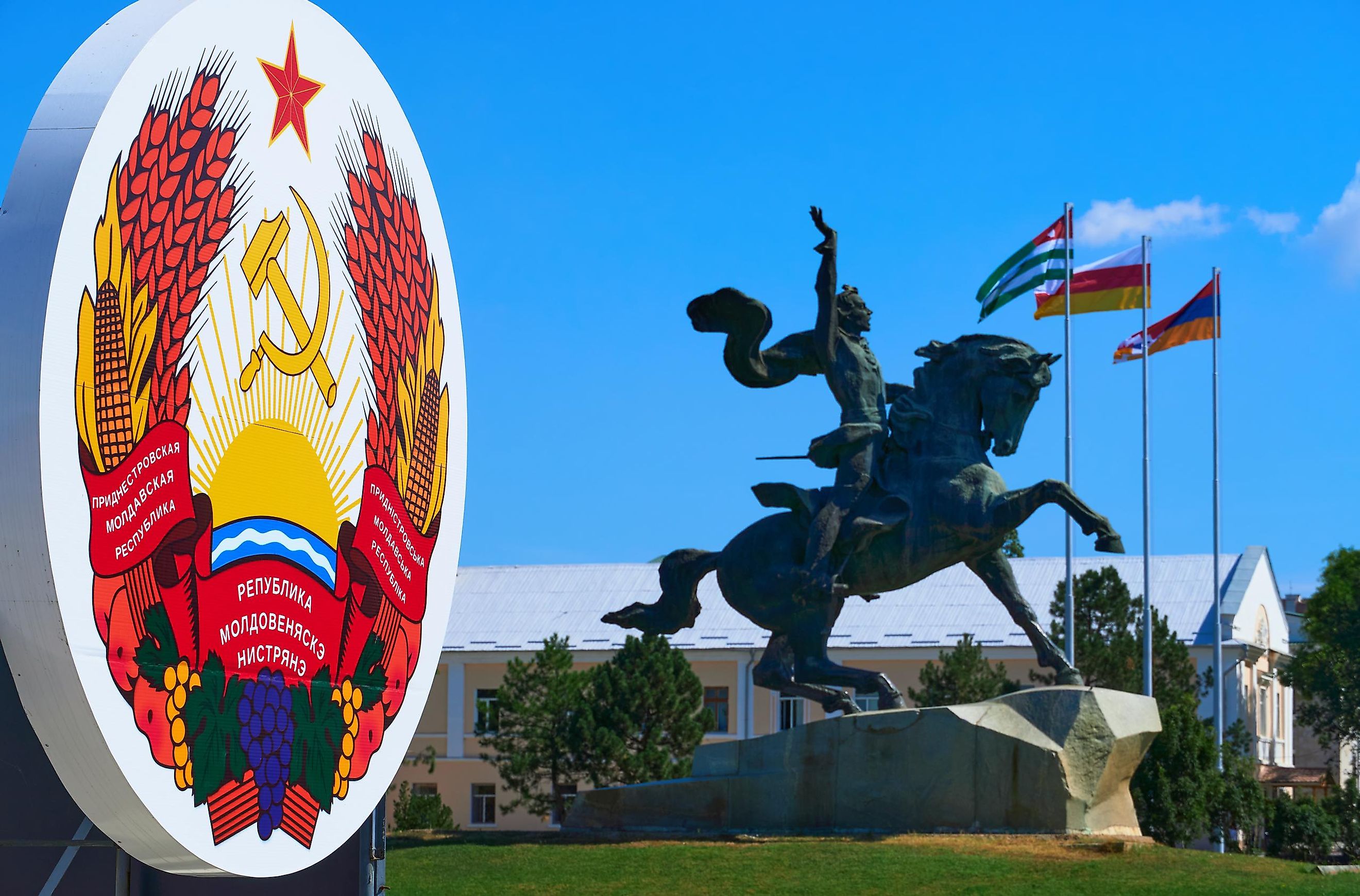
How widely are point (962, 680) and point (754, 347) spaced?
16309 mm

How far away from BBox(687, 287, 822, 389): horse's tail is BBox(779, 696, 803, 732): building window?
956 inches

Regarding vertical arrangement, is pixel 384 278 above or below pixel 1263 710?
above

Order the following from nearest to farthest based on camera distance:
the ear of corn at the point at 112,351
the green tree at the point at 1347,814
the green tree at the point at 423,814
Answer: the ear of corn at the point at 112,351
the green tree at the point at 1347,814
the green tree at the point at 423,814

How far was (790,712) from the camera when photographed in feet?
136

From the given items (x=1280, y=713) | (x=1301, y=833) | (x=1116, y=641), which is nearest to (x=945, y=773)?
(x=1301, y=833)

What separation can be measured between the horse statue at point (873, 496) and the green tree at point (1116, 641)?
1474 cm

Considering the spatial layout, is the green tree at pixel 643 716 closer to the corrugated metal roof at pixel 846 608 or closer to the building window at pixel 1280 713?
the corrugated metal roof at pixel 846 608

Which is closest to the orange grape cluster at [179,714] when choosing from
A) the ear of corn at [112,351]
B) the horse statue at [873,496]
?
the ear of corn at [112,351]

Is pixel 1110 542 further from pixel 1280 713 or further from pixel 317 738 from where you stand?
pixel 1280 713

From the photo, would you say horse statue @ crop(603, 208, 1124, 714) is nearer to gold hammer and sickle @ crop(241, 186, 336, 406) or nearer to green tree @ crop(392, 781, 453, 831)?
gold hammer and sickle @ crop(241, 186, 336, 406)

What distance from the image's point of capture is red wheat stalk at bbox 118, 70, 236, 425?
618cm

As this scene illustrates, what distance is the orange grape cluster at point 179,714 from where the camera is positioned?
20.6 feet

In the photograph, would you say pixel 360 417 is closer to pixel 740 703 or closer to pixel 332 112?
pixel 332 112

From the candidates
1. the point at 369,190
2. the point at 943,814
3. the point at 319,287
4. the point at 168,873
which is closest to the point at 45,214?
the point at 319,287
